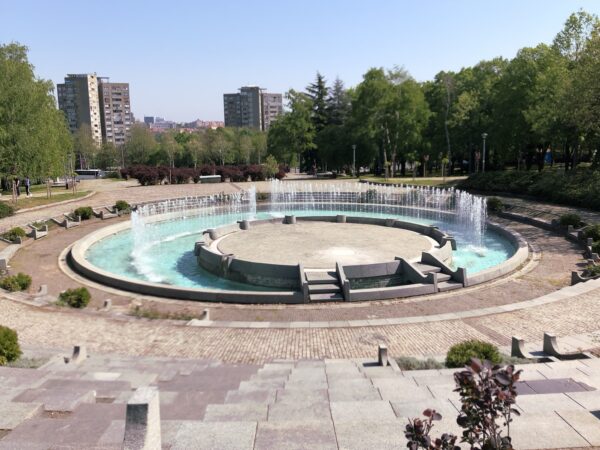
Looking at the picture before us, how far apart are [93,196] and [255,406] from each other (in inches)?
1763

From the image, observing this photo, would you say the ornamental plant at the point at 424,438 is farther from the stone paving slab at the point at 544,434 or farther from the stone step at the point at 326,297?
the stone step at the point at 326,297

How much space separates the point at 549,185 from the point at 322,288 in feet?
88.3

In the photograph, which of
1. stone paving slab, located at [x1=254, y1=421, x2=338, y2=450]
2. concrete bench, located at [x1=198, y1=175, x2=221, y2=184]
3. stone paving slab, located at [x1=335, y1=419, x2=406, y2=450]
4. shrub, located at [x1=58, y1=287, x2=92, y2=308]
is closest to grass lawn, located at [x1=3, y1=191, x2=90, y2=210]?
concrete bench, located at [x1=198, y1=175, x2=221, y2=184]

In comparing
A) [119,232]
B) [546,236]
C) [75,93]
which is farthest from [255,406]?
[75,93]

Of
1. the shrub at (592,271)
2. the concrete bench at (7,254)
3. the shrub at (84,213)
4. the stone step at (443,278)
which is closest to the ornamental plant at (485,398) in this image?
the stone step at (443,278)

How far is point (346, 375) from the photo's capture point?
8891mm

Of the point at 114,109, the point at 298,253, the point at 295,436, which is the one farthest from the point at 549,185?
the point at 114,109

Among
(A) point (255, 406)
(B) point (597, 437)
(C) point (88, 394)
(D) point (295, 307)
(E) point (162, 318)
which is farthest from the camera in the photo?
(D) point (295, 307)

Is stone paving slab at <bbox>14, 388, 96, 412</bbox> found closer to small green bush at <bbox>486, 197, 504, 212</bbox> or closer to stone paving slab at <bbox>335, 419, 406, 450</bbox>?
stone paving slab at <bbox>335, 419, 406, 450</bbox>

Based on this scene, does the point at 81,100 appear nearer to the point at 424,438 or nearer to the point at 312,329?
the point at 312,329

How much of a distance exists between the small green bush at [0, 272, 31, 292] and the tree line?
33.7 meters

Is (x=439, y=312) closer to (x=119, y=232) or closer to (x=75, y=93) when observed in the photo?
(x=119, y=232)

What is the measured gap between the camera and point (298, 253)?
20.6 meters

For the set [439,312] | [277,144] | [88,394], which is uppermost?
[277,144]
